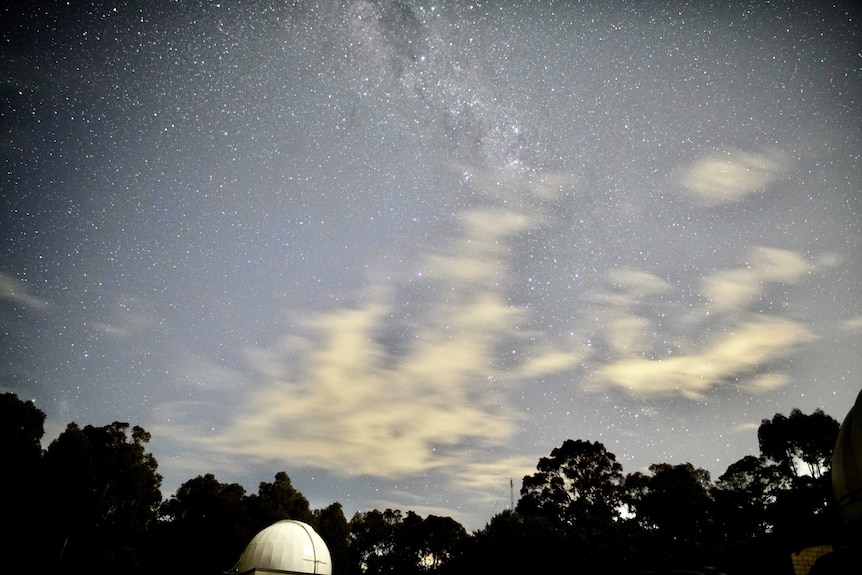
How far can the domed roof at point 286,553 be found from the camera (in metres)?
23.4

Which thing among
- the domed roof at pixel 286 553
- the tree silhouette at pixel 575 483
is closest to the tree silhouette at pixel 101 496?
the domed roof at pixel 286 553

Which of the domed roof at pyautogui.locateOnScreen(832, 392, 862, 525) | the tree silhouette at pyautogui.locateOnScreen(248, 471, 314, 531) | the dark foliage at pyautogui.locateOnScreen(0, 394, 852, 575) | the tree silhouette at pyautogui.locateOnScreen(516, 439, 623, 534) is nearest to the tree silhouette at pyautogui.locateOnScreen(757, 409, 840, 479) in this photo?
the dark foliage at pyautogui.locateOnScreen(0, 394, 852, 575)

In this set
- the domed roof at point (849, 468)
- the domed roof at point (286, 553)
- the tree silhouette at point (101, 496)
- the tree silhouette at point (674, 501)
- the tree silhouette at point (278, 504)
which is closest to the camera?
the domed roof at point (849, 468)

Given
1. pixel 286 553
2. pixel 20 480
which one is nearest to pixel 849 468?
pixel 286 553

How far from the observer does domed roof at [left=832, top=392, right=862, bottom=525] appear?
10031mm

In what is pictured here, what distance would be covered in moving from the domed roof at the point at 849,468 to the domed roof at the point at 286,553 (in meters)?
22.1

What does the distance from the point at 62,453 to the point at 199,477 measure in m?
17.3

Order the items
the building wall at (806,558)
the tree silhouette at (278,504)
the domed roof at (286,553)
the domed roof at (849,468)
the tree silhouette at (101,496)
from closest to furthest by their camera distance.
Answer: the domed roof at (849,468), the building wall at (806,558), the domed roof at (286,553), the tree silhouette at (101,496), the tree silhouette at (278,504)

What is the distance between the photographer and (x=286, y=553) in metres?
23.7

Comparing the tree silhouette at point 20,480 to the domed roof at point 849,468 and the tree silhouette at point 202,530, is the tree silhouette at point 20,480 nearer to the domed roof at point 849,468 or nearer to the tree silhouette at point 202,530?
the tree silhouette at point 202,530

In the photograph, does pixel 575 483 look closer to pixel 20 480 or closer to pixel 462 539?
pixel 462 539

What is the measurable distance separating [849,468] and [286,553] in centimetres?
2342

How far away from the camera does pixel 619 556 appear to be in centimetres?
2852

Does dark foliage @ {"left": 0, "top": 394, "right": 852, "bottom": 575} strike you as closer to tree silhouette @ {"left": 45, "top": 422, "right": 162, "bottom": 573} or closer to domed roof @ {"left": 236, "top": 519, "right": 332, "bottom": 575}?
tree silhouette @ {"left": 45, "top": 422, "right": 162, "bottom": 573}
